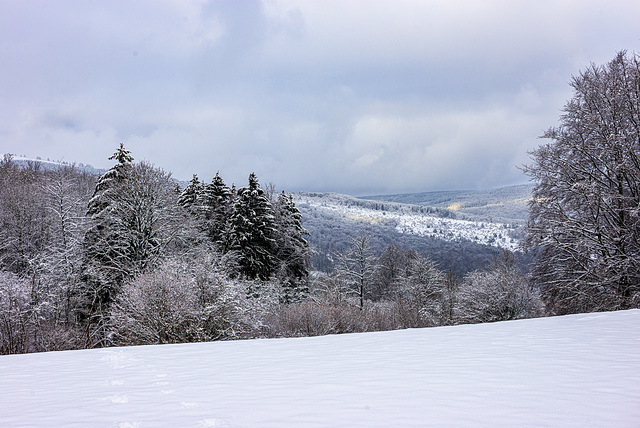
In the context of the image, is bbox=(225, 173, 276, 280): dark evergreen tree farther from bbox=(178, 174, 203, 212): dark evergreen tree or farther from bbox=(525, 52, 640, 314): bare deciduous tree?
bbox=(525, 52, 640, 314): bare deciduous tree

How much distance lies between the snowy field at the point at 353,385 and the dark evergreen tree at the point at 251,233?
17.7 m

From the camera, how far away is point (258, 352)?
7.02 meters

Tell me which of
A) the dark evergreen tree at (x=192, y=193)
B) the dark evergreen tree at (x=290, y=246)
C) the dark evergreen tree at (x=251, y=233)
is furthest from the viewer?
the dark evergreen tree at (x=192, y=193)

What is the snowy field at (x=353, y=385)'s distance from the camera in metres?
3.18

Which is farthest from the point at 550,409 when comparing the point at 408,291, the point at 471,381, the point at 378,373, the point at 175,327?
the point at 408,291

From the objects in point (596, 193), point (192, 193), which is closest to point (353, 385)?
point (596, 193)

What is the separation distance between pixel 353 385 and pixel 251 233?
2185 cm

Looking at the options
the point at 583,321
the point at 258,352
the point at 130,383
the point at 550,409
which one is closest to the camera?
the point at 550,409

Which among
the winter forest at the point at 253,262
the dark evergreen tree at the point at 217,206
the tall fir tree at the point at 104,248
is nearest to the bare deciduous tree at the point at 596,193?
the winter forest at the point at 253,262

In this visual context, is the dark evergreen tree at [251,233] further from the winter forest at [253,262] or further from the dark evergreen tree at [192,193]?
the dark evergreen tree at [192,193]

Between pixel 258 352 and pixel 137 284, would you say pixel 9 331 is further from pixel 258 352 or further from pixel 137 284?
pixel 258 352

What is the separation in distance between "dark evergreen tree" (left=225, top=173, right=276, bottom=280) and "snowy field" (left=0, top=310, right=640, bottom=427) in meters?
17.7

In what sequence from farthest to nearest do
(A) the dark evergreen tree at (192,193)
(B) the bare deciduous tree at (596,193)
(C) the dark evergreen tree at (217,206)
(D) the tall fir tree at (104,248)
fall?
(A) the dark evergreen tree at (192,193) < (C) the dark evergreen tree at (217,206) < (D) the tall fir tree at (104,248) < (B) the bare deciduous tree at (596,193)

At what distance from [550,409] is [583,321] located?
6.56 m
